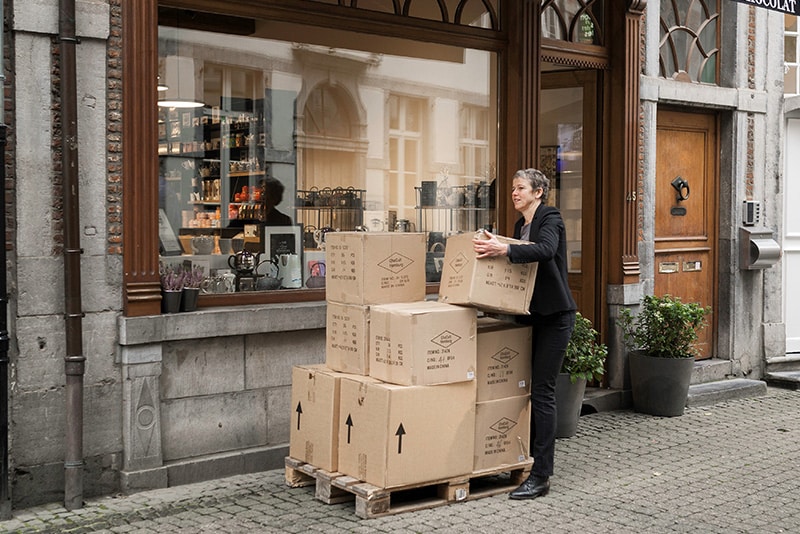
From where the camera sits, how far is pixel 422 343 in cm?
589

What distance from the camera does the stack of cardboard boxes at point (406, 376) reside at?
5898 mm

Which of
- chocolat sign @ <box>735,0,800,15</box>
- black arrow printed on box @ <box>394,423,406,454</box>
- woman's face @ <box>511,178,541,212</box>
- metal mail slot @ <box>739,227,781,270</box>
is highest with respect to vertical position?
chocolat sign @ <box>735,0,800,15</box>

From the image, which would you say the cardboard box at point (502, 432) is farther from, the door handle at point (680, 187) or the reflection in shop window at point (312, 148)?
the door handle at point (680, 187)

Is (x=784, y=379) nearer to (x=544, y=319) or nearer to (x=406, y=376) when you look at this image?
(x=544, y=319)

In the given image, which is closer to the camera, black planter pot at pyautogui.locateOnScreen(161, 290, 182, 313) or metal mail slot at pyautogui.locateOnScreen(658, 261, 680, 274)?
black planter pot at pyautogui.locateOnScreen(161, 290, 182, 313)

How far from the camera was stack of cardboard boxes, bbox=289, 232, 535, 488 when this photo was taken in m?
5.90

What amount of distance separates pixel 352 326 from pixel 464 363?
0.72 meters

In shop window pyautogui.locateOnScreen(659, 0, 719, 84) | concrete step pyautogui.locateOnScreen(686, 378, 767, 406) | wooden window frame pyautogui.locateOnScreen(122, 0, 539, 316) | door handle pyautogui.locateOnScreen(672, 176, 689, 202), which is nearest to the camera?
wooden window frame pyautogui.locateOnScreen(122, 0, 539, 316)

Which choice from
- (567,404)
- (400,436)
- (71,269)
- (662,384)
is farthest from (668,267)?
(71,269)

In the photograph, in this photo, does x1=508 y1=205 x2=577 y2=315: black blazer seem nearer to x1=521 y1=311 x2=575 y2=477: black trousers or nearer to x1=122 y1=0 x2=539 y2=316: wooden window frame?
x1=521 y1=311 x2=575 y2=477: black trousers

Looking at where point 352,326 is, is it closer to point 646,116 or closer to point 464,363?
point 464,363

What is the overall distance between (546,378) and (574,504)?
0.78 meters

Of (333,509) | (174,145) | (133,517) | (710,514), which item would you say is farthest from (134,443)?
(710,514)

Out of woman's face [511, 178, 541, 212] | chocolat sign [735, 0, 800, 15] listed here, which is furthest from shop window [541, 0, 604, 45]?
woman's face [511, 178, 541, 212]
